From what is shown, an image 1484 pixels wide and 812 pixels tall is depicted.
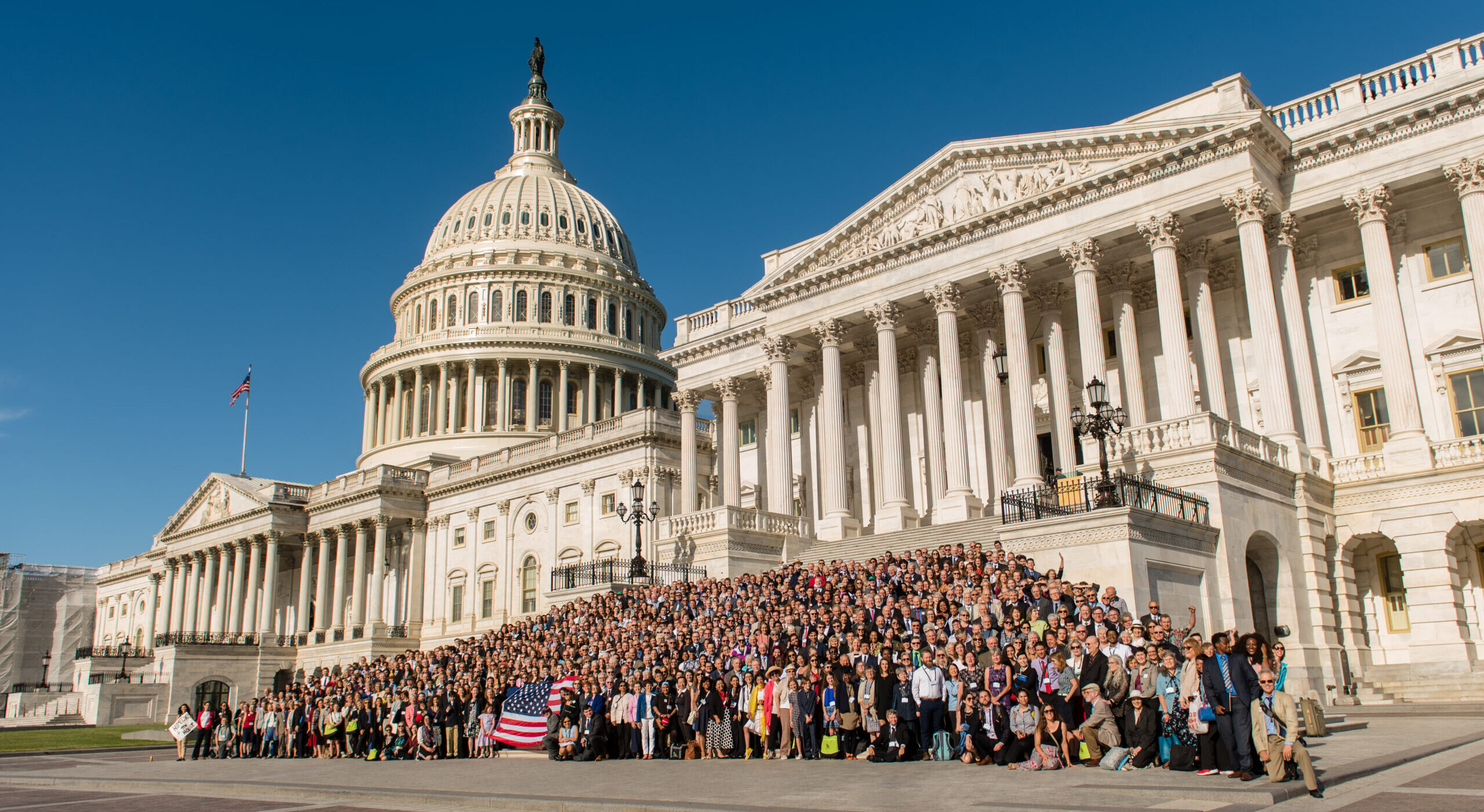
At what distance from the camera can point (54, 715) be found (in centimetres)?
7294

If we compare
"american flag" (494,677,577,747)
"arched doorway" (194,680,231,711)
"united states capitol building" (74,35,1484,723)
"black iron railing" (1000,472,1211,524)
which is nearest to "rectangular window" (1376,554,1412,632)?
"united states capitol building" (74,35,1484,723)

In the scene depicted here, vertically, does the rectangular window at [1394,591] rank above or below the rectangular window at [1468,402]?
below

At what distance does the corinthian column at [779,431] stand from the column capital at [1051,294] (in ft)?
32.6

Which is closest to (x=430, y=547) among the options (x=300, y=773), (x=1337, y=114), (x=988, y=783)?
(x=300, y=773)

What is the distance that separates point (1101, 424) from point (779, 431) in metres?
18.3

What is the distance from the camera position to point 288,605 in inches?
3273

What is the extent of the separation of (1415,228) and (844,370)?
2113cm

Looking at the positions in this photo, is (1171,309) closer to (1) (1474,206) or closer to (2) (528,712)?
(1) (1474,206)

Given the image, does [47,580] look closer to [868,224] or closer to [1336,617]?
[868,224]

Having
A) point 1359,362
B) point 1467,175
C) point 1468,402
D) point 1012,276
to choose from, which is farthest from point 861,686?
point 1467,175

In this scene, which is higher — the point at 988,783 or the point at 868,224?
the point at 868,224

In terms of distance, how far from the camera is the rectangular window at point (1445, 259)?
3247 cm

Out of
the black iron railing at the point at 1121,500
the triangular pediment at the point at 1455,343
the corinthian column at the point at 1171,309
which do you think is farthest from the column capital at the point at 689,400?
the triangular pediment at the point at 1455,343

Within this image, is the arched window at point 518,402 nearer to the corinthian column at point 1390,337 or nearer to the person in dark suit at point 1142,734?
the corinthian column at point 1390,337
